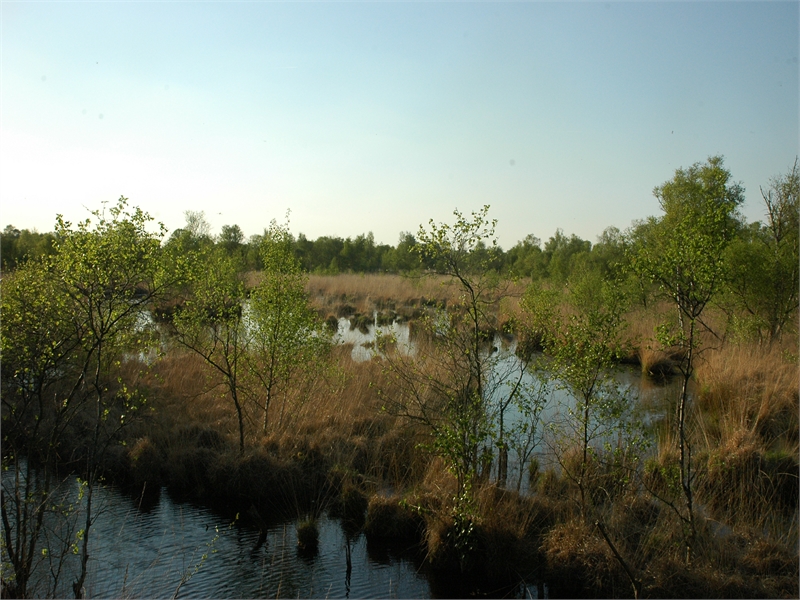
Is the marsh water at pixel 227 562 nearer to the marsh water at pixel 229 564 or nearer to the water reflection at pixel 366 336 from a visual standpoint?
the marsh water at pixel 229 564

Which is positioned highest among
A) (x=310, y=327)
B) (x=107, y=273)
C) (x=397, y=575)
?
(x=107, y=273)

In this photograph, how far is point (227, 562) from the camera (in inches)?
285

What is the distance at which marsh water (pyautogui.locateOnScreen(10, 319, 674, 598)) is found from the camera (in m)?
6.60

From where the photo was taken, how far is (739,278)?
51.5 ft

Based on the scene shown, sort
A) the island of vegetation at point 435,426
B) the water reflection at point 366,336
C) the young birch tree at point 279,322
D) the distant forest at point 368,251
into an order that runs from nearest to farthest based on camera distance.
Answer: the island of vegetation at point 435,426, the young birch tree at point 279,322, the water reflection at point 366,336, the distant forest at point 368,251

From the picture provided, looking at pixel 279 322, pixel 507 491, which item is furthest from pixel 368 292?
pixel 507 491

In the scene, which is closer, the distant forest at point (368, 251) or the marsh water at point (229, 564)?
the marsh water at point (229, 564)

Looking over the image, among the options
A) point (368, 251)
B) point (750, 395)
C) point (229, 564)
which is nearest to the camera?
point (229, 564)

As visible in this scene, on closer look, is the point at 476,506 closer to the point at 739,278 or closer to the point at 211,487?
the point at 211,487

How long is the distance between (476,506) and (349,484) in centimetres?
224

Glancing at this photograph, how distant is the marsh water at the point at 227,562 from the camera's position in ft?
21.6

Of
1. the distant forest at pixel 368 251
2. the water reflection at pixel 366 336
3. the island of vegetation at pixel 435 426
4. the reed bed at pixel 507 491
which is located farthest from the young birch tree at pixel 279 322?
the distant forest at pixel 368 251

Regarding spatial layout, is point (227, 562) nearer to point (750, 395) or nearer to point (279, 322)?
point (279, 322)

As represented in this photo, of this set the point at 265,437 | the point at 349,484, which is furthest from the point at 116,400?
the point at 349,484
